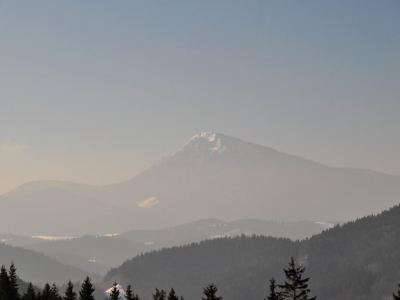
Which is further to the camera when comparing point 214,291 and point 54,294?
point 54,294

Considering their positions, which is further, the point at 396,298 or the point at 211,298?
the point at 211,298

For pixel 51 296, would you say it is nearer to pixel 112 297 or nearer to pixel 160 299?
pixel 112 297

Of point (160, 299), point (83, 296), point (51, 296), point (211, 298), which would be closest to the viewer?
point (211, 298)

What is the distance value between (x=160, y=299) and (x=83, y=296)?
24609 millimetres

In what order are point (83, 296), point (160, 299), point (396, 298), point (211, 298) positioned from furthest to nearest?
point (160, 299), point (83, 296), point (211, 298), point (396, 298)

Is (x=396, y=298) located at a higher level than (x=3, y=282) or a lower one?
lower

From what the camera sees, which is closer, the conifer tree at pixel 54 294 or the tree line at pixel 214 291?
the tree line at pixel 214 291

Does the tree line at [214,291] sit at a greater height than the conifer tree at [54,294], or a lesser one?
lesser

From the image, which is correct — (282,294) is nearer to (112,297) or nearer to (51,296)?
(112,297)

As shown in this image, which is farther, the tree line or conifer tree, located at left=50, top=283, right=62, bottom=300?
conifer tree, located at left=50, top=283, right=62, bottom=300

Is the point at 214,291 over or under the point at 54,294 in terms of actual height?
under

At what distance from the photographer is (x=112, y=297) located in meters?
79.5

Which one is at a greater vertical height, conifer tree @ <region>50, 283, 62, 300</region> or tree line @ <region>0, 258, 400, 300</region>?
conifer tree @ <region>50, 283, 62, 300</region>

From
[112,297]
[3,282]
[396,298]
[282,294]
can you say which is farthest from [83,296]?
[396,298]
